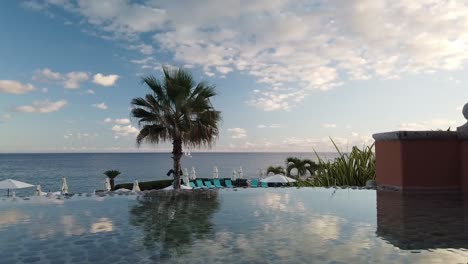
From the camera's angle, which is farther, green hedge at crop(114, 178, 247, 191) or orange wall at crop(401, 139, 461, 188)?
green hedge at crop(114, 178, 247, 191)

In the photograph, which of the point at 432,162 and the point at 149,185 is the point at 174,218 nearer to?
the point at 432,162

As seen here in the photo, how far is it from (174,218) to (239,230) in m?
1.91

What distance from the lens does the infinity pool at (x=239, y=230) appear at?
17.1 ft

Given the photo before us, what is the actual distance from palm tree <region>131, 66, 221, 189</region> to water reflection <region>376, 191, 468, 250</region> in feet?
33.7

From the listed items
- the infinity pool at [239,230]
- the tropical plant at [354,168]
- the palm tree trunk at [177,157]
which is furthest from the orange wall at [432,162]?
the palm tree trunk at [177,157]

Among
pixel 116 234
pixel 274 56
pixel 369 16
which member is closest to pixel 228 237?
pixel 116 234

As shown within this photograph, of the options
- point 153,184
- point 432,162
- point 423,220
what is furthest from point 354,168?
point 153,184

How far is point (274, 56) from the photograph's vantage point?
21.4 m

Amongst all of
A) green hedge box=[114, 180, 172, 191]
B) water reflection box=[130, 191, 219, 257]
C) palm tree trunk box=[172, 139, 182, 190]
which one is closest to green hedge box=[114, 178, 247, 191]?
green hedge box=[114, 180, 172, 191]

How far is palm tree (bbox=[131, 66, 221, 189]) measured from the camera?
61.6ft

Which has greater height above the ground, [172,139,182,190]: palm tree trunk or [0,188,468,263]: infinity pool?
[172,139,182,190]: palm tree trunk

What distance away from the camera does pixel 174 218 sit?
8.22m

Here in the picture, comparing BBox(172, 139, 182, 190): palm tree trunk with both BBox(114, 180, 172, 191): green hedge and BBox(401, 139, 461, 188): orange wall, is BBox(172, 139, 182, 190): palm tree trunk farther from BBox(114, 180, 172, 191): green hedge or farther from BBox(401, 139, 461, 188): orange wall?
BBox(401, 139, 461, 188): orange wall

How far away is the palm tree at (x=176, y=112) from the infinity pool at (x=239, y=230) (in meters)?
7.88
